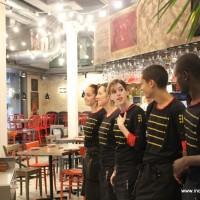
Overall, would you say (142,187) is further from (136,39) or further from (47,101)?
(47,101)

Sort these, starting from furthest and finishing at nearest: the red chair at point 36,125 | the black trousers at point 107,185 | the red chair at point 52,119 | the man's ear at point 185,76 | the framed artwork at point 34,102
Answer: the framed artwork at point 34,102 < the red chair at point 52,119 < the red chair at point 36,125 < the black trousers at point 107,185 < the man's ear at point 185,76

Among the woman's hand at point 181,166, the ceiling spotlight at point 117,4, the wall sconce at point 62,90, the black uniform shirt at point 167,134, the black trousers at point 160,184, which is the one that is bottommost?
the black trousers at point 160,184

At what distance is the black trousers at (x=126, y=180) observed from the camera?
3211mm

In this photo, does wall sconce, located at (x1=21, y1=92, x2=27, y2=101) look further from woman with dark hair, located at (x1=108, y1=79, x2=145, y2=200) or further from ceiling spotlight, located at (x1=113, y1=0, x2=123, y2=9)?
woman with dark hair, located at (x1=108, y1=79, x2=145, y2=200)

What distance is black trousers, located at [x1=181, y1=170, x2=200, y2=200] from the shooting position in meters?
2.10

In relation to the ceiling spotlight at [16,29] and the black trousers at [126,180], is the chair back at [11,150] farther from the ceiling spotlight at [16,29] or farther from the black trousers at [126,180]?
the ceiling spotlight at [16,29]

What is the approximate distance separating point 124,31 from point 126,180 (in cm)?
212

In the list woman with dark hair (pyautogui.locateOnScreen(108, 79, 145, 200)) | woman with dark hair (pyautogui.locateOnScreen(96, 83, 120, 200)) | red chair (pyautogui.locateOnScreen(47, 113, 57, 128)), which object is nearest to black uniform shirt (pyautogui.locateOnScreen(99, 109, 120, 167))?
woman with dark hair (pyautogui.locateOnScreen(96, 83, 120, 200))

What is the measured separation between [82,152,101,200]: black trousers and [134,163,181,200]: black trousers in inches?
70.0

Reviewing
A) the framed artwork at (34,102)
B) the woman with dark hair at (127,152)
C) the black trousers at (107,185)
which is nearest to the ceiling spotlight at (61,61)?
the framed artwork at (34,102)

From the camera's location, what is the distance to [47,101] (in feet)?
66.9

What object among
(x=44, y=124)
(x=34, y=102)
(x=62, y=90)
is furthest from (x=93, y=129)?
(x=62, y=90)

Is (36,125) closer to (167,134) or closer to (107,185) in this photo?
(107,185)

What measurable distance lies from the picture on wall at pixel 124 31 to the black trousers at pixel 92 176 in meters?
1.39
